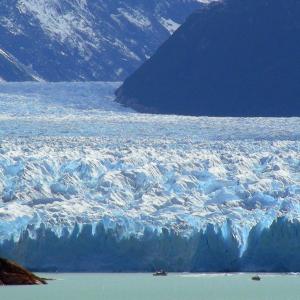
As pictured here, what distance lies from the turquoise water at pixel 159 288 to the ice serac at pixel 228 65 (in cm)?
2018

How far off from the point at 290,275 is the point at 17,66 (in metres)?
51.0

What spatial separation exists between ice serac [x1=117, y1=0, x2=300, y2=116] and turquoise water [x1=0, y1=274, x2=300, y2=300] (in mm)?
20180

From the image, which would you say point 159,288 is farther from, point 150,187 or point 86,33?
point 86,33

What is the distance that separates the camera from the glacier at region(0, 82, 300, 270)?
30656mm

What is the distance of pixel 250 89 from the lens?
5169 cm

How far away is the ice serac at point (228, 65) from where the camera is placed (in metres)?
51.1

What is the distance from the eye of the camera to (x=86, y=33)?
9644 cm

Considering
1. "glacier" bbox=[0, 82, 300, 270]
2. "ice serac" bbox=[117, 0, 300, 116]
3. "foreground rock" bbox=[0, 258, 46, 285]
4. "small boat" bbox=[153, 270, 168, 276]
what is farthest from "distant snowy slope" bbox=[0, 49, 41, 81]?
"foreground rock" bbox=[0, 258, 46, 285]

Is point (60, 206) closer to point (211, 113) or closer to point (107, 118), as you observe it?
point (107, 118)

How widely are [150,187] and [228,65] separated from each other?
68.5 feet

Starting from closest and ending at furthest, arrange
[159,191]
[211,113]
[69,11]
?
[159,191], [211,113], [69,11]

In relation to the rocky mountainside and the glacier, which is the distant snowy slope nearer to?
the rocky mountainside

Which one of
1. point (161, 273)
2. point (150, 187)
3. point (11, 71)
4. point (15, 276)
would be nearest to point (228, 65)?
point (150, 187)

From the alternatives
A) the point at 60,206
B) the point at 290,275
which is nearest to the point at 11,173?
the point at 60,206
